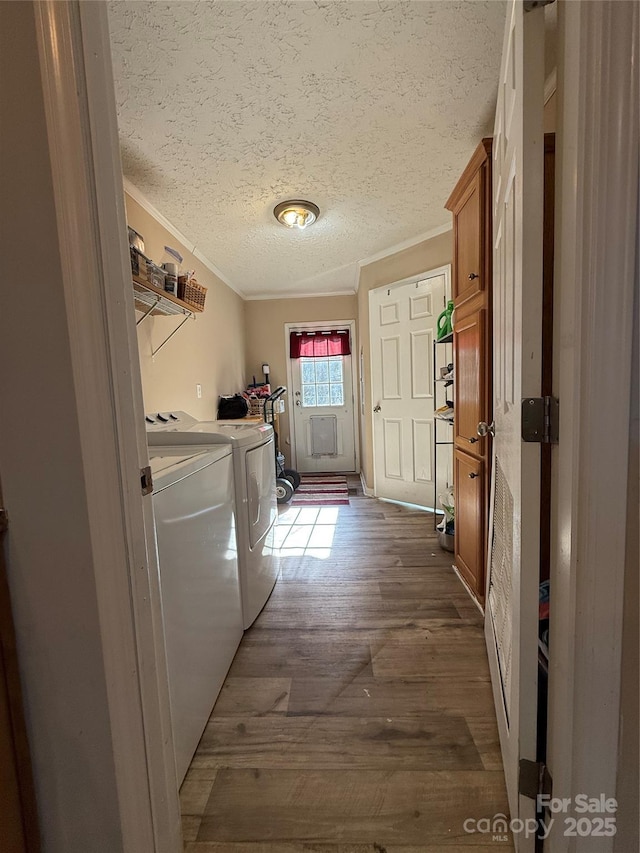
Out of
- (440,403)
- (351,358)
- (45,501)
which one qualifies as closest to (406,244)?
(440,403)

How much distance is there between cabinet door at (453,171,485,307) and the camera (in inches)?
66.6

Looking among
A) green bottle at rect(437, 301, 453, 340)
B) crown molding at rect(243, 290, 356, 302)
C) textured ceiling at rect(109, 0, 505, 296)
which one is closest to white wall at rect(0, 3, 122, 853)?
textured ceiling at rect(109, 0, 505, 296)

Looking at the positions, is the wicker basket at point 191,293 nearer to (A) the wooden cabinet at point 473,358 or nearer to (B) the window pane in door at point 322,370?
(A) the wooden cabinet at point 473,358

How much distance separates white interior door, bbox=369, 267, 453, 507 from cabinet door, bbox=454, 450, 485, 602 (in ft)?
3.16

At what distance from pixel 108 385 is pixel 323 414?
4.27 m

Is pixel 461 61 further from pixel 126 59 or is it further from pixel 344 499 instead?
pixel 344 499

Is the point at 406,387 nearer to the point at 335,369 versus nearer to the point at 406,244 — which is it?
the point at 406,244

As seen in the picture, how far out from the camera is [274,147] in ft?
5.94

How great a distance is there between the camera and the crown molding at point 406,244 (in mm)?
2844

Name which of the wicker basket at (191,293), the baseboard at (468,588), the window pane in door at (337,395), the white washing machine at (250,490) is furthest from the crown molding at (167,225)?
the baseboard at (468,588)

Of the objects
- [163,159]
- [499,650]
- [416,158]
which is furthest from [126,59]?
[499,650]

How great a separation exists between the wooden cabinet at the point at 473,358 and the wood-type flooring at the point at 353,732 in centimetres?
35

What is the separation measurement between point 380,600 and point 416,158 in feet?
7.95

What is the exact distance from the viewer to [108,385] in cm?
63
